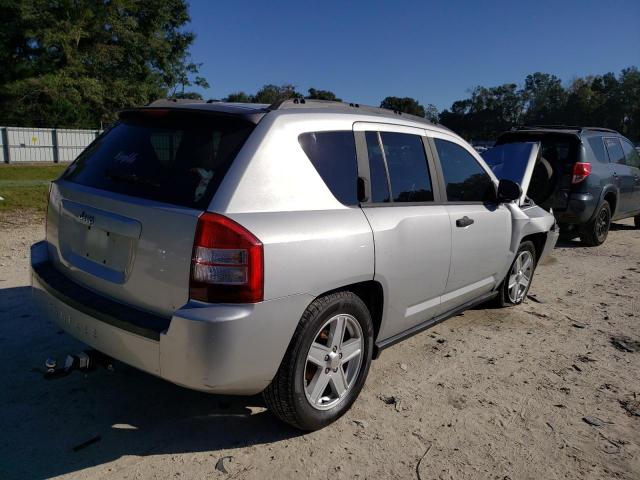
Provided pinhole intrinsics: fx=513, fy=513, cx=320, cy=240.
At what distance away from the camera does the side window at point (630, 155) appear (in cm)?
970

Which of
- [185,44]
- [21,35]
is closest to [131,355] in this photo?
[21,35]

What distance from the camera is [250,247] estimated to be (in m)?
2.38

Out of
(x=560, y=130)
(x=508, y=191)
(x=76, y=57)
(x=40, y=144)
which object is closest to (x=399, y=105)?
(x=560, y=130)

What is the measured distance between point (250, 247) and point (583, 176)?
7466mm

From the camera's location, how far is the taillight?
93.3 inches

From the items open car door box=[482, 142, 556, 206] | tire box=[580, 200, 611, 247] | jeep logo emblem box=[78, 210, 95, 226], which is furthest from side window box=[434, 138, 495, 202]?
tire box=[580, 200, 611, 247]

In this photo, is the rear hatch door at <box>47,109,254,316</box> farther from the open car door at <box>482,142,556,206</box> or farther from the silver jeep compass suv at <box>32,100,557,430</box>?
the open car door at <box>482,142,556,206</box>

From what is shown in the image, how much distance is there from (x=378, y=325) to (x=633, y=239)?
8764 mm

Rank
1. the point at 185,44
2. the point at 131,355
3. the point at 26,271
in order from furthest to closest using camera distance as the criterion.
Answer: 1. the point at 185,44
2. the point at 26,271
3. the point at 131,355

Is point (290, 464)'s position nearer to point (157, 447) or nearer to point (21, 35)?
point (157, 447)

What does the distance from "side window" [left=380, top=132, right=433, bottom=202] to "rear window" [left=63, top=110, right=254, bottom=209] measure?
1130mm

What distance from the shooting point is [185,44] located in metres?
41.6

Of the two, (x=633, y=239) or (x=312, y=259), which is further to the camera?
(x=633, y=239)

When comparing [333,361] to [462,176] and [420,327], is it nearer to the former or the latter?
[420,327]
